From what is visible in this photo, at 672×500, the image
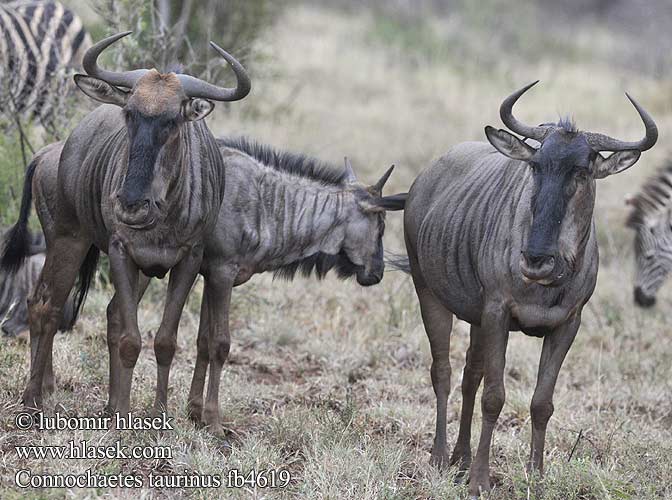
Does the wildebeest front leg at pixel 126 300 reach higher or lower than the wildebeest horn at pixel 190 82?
lower

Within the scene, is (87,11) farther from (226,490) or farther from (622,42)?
(622,42)

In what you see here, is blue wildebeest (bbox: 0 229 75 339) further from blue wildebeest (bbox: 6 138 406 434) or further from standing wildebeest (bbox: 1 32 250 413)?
blue wildebeest (bbox: 6 138 406 434)

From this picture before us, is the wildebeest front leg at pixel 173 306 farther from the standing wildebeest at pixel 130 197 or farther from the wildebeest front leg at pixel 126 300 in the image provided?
the wildebeest front leg at pixel 126 300

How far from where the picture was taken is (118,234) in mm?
5082

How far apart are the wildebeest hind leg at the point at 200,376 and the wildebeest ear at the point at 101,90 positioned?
132 cm

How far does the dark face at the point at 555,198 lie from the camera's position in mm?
4570

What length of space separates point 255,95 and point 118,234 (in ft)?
29.2

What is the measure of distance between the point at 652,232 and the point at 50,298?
6735 millimetres

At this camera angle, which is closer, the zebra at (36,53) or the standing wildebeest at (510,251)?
the standing wildebeest at (510,251)

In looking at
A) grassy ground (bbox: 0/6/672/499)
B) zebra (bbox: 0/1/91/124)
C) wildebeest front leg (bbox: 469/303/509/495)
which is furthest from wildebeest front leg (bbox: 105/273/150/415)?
zebra (bbox: 0/1/91/124)

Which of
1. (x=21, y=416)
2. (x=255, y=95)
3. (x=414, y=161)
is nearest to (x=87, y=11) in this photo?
(x=255, y=95)

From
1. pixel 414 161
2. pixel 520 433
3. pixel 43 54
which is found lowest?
pixel 520 433

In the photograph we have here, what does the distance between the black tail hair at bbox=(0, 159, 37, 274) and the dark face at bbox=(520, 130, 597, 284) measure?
2.97 meters

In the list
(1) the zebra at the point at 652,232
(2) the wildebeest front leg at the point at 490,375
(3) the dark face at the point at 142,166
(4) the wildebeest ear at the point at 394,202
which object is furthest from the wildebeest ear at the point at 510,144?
(1) the zebra at the point at 652,232
